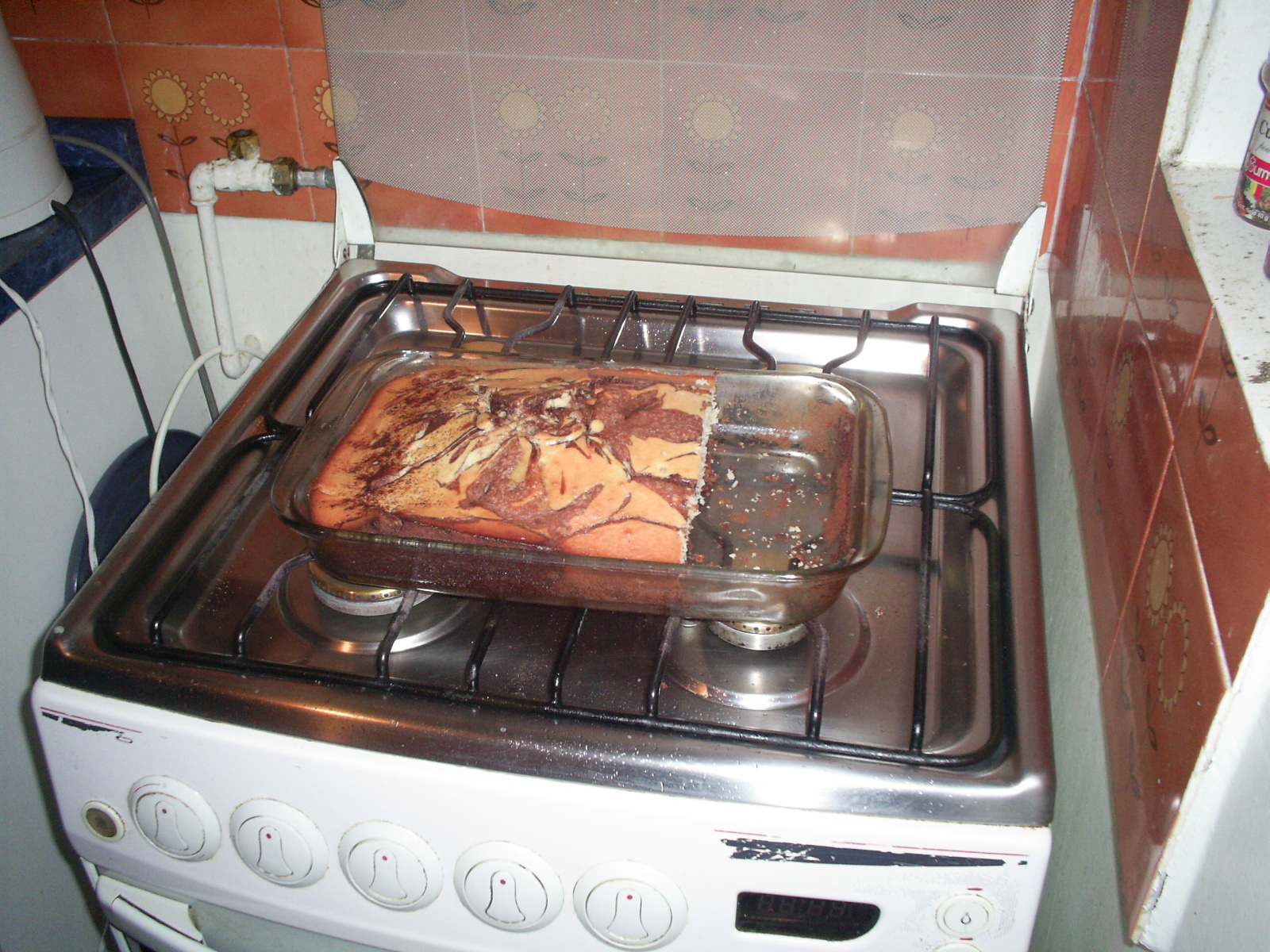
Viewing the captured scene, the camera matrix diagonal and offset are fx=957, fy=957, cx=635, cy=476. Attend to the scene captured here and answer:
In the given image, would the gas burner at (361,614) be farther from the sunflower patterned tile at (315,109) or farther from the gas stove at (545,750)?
the sunflower patterned tile at (315,109)

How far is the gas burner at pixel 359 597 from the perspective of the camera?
0.77m

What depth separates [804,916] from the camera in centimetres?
65

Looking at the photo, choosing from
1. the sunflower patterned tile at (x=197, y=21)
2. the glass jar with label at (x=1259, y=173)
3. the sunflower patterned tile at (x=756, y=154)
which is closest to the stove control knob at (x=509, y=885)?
the glass jar with label at (x=1259, y=173)

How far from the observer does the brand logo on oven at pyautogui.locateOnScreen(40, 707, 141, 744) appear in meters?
0.68

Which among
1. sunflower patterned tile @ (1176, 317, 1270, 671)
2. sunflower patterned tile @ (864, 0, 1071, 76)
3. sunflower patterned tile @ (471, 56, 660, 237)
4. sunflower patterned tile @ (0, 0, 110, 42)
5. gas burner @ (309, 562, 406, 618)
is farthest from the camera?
sunflower patterned tile @ (0, 0, 110, 42)

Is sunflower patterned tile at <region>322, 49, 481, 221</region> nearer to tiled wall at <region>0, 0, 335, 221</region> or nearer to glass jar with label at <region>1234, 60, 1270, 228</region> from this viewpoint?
tiled wall at <region>0, 0, 335, 221</region>

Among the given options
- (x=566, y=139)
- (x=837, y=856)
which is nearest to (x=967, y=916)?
(x=837, y=856)

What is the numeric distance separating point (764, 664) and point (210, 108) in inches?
39.5

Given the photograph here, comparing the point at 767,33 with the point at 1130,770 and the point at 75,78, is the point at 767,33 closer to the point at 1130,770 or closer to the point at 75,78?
the point at 1130,770

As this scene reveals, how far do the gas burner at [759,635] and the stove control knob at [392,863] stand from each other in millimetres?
265

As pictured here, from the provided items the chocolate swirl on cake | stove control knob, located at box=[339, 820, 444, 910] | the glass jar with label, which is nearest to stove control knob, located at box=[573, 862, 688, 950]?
stove control knob, located at box=[339, 820, 444, 910]

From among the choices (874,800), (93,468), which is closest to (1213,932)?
(874,800)

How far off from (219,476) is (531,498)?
A: 0.33m

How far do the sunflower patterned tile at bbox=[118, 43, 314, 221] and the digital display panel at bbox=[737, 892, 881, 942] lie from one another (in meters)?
1.03
